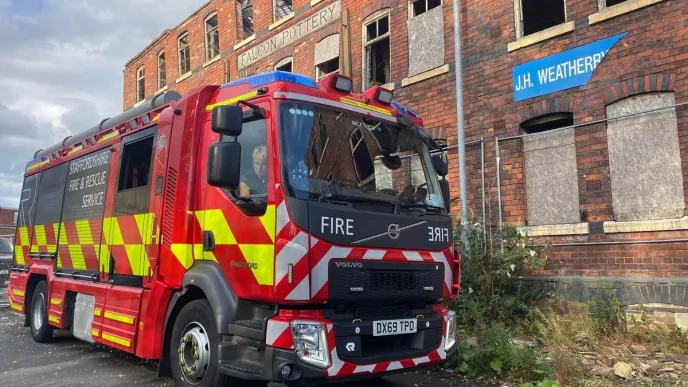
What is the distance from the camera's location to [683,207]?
737cm

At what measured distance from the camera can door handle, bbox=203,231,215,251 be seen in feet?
15.9

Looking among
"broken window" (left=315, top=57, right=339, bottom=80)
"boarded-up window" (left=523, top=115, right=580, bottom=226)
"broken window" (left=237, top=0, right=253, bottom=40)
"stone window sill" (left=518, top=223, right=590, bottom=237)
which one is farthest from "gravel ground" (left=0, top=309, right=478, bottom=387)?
"broken window" (left=237, top=0, right=253, bottom=40)

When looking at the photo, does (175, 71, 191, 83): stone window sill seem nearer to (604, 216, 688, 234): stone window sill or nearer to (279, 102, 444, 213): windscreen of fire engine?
(604, 216, 688, 234): stone window sill

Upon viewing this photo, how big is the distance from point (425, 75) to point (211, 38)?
9.64 meters

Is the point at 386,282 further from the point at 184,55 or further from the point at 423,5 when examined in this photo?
the point at 184,55

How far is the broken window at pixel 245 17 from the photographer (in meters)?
16.7

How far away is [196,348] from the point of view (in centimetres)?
477

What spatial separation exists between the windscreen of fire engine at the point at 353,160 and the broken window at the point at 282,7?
431 inches

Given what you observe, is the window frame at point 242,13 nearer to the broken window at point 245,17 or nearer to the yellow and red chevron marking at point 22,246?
the broken window at point 245,17

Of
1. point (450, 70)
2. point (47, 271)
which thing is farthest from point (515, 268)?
point (47, 271)

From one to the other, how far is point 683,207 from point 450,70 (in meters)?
4.61

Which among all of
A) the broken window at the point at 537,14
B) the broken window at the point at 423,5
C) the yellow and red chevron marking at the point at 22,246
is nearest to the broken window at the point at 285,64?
the broken window at the point at 423,5

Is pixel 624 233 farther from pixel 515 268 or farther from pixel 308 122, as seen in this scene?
pixel 308 122

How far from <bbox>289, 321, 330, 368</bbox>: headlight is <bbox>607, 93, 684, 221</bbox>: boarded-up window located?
18.3ft
